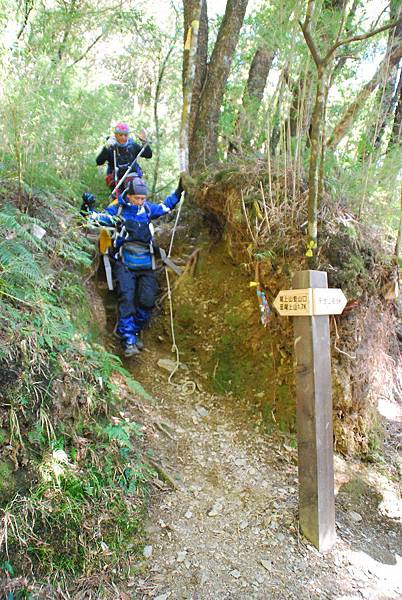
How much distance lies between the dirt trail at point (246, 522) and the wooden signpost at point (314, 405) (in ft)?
0.78

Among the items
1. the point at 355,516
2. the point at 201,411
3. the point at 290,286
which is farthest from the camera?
the point at 201,411

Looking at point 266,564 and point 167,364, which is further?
point 167,364

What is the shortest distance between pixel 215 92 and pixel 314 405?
5776 millimetres

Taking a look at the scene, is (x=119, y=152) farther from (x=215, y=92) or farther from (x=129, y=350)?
(x=129, y=350)

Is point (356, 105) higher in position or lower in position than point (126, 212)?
higher

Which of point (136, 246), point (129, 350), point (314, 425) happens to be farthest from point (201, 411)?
point (136, 246)

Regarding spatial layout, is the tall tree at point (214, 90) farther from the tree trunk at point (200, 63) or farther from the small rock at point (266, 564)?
the small rock at point (266, 564)

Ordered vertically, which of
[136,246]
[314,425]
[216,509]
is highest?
[136,246]

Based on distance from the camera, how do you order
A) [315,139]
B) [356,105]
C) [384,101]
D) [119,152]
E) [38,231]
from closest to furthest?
[315,139] < [38,231] < [384,101] < [356,105] < [119,152]

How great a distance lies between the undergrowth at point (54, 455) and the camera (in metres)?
2.42

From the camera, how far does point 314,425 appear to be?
123 inches

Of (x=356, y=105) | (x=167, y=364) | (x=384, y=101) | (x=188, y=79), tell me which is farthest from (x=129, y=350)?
(x=188, y=79)

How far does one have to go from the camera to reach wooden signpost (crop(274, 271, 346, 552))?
10.2ft

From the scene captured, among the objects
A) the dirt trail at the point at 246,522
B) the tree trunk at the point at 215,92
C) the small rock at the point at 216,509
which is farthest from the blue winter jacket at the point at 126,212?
the small rock at the point at 216,509
